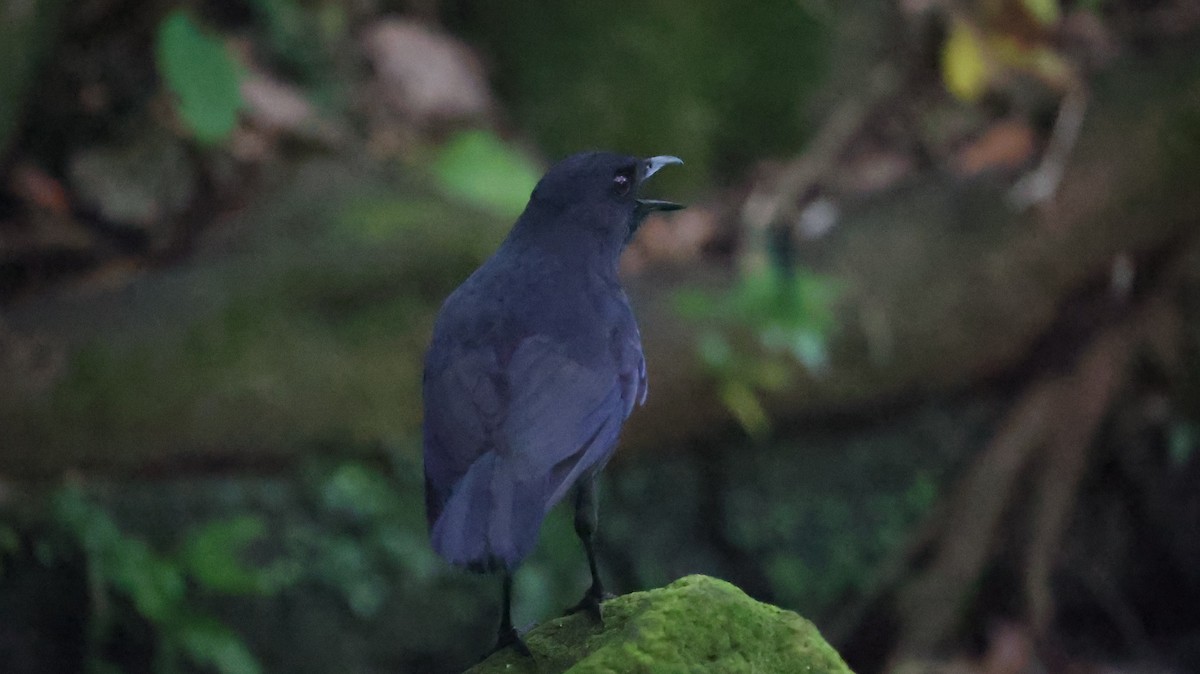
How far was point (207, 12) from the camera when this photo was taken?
17.7 feet

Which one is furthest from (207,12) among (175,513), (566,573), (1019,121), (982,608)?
(982,608)

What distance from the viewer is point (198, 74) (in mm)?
4207

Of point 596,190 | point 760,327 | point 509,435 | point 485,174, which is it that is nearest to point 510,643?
point 509,435

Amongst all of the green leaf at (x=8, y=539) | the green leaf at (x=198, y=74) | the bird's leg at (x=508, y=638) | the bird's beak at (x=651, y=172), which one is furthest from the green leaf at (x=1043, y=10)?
the green leaf at (x=8, y=539)

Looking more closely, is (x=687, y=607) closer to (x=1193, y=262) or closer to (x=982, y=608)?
(x=982, y=608)

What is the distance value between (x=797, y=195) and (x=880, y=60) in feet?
3.14

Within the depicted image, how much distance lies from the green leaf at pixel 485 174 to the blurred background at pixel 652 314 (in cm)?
2

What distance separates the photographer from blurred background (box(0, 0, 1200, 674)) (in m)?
4.00

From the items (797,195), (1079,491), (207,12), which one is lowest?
(1079,491)

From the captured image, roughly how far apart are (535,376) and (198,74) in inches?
103

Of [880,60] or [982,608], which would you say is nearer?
[982,608]

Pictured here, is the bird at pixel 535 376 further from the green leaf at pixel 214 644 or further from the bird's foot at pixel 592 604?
the green leaf at pixel 214 644

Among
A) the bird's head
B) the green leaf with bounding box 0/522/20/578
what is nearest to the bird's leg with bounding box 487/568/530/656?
the bird's head

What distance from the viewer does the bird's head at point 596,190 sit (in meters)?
2.25
